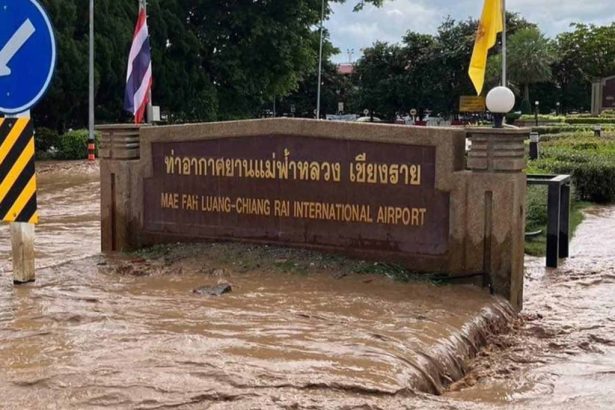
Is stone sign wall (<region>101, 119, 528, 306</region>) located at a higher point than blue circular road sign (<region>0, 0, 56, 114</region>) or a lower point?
lower

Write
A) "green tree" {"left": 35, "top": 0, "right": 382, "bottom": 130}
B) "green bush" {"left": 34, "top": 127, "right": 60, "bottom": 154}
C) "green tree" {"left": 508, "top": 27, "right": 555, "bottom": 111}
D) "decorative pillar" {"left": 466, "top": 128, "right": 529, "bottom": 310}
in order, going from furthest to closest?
1. "green tree" {"left": 508, "top": 27, "right": 555, "bottom": 111}
2. "green tree" {"left": 35, "top": 0, "right": 382, "bottom": 130}
3. "green bush" {"left": 34, "top": 127, "right": 60, "bottom": 154}
4. "decorative pillar" {"left": 466, "top": 128, "right": 529, "bottom": 310}

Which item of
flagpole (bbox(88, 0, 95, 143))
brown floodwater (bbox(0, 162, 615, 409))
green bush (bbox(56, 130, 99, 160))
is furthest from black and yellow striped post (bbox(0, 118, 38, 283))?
→ green bush (bbox(56, 130, 99, 160))

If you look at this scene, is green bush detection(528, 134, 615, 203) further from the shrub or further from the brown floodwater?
the brown floodwater

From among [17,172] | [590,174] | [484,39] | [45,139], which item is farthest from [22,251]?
[45,139]

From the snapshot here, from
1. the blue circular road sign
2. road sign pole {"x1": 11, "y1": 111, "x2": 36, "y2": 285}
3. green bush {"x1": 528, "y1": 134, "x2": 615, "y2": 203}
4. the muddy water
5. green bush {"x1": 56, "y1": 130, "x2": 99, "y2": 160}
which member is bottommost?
the muddy water

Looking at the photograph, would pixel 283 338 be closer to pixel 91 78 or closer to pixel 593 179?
pixel 593 179

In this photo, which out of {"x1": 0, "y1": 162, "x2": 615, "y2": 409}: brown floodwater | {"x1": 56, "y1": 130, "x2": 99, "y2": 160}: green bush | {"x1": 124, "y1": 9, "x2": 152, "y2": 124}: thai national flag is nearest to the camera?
{"x1": 0, "y1": 162, "x2": 615, "y2": 409}: brown floodwater

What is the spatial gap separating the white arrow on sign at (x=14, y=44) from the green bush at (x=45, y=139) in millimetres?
22489

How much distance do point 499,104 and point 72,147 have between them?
74.6ft

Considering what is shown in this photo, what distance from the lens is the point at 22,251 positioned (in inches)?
269

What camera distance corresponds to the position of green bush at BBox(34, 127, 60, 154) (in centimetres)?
2780

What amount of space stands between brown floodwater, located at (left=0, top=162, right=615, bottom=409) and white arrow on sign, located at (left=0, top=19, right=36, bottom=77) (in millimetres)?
1842

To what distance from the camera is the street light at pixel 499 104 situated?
719 centimetres

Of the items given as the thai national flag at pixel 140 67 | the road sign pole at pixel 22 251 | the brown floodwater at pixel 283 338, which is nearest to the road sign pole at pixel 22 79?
the road sign pole at pixel 22 251
